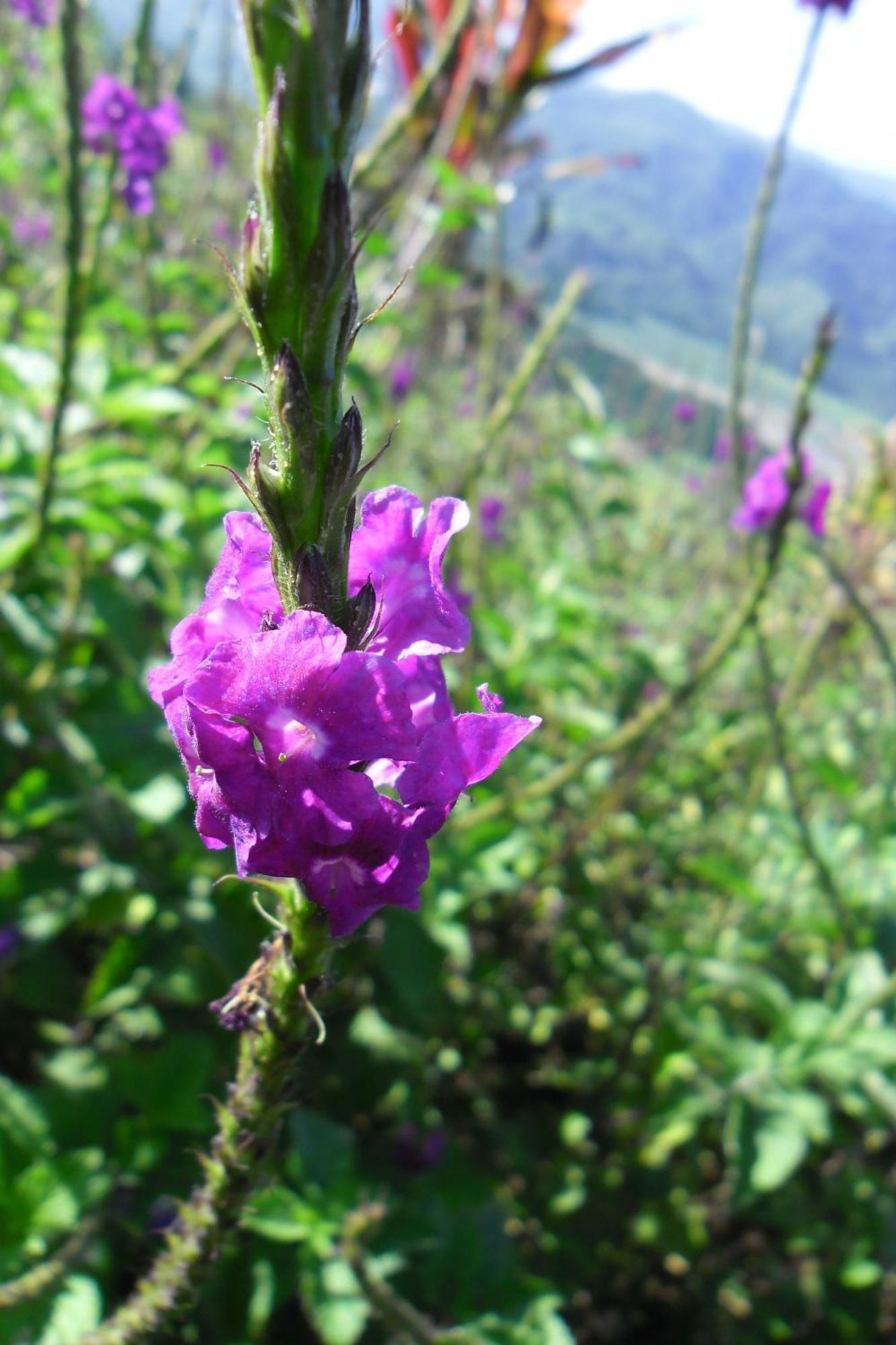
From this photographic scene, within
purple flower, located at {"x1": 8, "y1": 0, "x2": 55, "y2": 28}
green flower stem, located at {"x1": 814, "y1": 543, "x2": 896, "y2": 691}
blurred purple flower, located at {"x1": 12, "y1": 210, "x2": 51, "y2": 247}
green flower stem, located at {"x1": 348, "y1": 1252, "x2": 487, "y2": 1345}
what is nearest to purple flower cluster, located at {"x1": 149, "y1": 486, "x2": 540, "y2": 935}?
green flower stem, located at {"x1": 348, "y1": 1252, "x2": 487, "y2": 1345}

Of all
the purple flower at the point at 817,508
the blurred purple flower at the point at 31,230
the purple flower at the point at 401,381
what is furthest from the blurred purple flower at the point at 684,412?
the purple flower at the point at 817,508

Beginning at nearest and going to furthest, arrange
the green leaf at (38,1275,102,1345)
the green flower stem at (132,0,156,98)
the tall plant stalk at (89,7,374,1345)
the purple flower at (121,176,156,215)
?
the tall plant stalk at (89,7,374,1345) → the green leaf at (38,1275,102,1345) → the green flower stem at (132,0,156,98) → the purple flower at (121,176,156,215)

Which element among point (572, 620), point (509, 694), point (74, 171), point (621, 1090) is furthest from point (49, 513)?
point (621, 1090)

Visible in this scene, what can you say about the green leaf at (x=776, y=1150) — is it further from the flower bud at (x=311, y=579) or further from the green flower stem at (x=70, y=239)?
the green flower stem at (x=70, y=239)

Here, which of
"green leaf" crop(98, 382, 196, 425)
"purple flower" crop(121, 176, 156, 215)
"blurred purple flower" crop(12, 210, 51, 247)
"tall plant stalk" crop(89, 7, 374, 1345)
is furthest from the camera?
"blurred purple flower" crop(12, 210, 51, 247)

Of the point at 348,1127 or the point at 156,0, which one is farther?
the point at 348,1127

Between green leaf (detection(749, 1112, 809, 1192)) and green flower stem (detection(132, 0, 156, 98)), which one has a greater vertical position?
green flower stem (detection(132, 0, 156, 98))

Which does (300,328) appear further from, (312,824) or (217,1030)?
(217,1030)

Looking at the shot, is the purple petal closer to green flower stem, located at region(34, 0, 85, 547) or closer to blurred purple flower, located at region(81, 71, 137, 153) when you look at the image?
green flower stem, located at region(34, 0, 85, 547)
